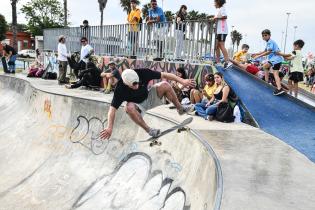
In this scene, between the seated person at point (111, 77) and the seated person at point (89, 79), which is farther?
the seated person at point (89, 79)

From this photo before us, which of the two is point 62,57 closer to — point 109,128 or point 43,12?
point 109,128

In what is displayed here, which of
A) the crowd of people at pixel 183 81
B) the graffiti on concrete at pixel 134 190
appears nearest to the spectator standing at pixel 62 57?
the crowd of people at pixel 183 81

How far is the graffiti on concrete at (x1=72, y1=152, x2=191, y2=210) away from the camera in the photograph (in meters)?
5.23

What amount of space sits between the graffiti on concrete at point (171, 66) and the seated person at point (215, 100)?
2.78 ft

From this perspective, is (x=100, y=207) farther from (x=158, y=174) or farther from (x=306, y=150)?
(x=306, y=150)

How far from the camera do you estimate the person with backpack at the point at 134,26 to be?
12430 mm

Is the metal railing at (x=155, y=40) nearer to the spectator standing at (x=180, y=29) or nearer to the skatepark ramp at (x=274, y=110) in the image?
the spectator standing at (x=180, y=29)

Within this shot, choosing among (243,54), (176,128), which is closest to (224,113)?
(176,128)

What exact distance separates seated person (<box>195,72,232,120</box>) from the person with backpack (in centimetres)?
496

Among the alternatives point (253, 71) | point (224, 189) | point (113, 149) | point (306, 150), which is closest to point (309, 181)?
point (224, 189)

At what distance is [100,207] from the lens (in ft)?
20.7

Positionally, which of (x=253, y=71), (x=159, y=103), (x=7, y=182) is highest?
(x=253, y=71)

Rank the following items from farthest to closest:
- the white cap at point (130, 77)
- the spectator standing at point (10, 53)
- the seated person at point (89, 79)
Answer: the spectator standing at point (10, 53)
the seated person at point (89, 79)
the white cap at point (130, 77)

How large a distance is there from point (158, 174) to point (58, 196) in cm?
240
